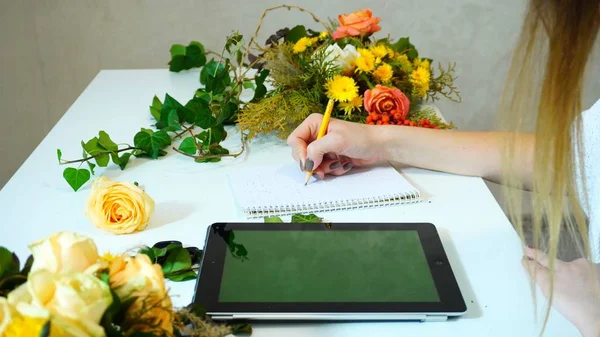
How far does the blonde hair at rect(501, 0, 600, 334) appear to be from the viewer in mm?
821

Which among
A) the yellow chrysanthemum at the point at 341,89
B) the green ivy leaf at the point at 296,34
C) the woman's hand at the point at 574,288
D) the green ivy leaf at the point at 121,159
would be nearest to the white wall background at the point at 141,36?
the green ivy leaf at the point at 296,34

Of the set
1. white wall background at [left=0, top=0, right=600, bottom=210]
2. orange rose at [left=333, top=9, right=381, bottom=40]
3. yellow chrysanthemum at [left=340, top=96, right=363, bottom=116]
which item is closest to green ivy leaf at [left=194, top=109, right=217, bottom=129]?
yellow chrysanthemum at [left=340, top=96, right=363, bottom=116]

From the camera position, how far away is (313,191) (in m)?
1.17

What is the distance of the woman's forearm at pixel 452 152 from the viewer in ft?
4.13

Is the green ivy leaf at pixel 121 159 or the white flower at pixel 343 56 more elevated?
the white flower at pixel 343 56

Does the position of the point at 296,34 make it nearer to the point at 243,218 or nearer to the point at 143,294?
the point at 243,218

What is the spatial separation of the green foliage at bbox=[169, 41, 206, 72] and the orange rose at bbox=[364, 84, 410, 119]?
24.5 inches

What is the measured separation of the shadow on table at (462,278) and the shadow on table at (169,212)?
40 cm

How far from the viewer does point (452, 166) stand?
1.26 meters

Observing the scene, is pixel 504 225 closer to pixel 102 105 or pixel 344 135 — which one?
pixel 344 135

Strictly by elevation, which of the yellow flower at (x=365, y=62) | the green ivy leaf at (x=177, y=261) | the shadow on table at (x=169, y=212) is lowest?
the shadow on table at (x=169, y=212)

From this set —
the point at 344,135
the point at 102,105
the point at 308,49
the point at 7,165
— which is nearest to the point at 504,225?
the point at 344,135

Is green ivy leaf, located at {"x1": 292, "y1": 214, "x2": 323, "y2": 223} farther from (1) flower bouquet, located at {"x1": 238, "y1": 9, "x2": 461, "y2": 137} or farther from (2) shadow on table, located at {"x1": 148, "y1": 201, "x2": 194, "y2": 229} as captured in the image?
(1) flower bouquet, located at {"x1": 238, "y1": 9, "x2": 461, "y2": 137}

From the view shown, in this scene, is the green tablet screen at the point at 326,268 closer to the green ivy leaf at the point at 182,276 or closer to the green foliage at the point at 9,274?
the green ivy leaf at the point at 182,276
